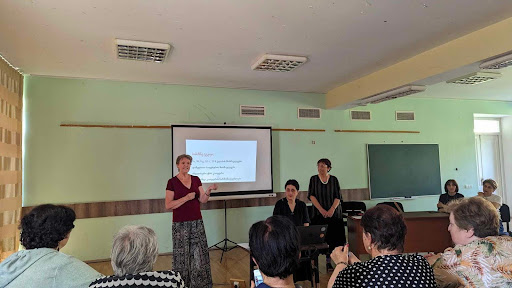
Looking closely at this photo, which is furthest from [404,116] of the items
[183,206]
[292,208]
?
[183,206]

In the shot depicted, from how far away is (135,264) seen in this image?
144 centimetres

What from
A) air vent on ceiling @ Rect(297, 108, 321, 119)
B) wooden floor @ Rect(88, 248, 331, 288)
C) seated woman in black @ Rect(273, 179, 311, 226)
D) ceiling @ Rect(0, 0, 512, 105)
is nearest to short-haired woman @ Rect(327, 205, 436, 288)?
seated woman in black @ Rect(273, 179, 311, 226)

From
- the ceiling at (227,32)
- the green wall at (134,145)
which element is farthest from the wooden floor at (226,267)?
the ceiling at (227,32)

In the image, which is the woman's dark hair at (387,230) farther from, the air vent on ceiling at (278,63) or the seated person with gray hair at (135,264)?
the air vent on ceiling at (278,63)

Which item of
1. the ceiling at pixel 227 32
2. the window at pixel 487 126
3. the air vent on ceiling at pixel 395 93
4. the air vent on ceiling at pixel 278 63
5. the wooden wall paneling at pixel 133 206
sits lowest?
the wooden wall paneling at pixel 133 206

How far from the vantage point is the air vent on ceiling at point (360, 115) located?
255 inches

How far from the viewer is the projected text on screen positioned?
5.23 metres

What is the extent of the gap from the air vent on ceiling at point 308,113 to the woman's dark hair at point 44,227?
15.8 ft

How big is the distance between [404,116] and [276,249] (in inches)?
250

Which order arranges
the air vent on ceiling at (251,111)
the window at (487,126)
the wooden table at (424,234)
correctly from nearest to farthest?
the wooden table at (424,234)
the air vent on ceiling at (251,111)
the window at (487,126)

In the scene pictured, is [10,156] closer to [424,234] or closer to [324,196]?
[324,196]

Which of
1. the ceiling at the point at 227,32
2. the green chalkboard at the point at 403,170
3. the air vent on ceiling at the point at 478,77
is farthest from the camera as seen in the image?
the green chalkboard at the point at 403,170

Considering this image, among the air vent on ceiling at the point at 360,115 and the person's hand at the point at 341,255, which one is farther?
the air vent on ceiling at the point at 360,115

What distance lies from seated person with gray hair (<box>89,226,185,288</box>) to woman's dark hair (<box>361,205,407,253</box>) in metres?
0.90
